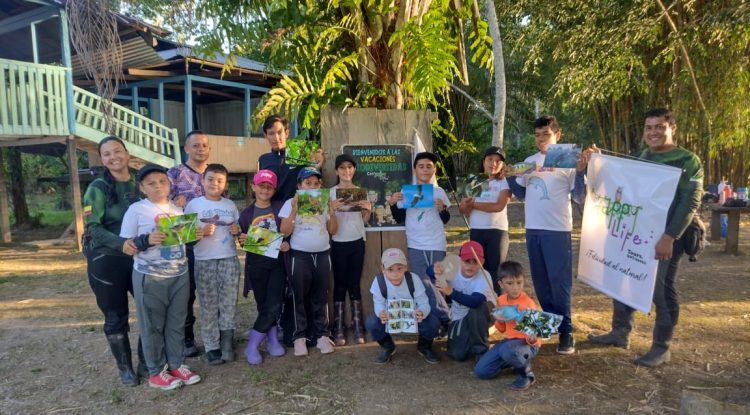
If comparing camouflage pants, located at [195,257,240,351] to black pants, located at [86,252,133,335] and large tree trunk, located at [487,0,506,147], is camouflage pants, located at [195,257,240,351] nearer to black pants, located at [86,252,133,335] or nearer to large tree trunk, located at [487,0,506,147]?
black pants, located at [86,252,133,335]

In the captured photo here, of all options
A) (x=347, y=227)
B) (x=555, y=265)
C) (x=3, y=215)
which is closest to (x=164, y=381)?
(x=347, y=227)

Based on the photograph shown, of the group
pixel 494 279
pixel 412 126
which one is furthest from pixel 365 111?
pixel 494 279

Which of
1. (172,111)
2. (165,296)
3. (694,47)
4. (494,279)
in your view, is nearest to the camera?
(165,296)

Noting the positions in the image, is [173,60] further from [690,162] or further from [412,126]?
[690,162]

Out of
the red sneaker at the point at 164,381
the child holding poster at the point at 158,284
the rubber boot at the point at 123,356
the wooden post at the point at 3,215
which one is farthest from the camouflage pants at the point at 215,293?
the wooden post at the point at 3,215

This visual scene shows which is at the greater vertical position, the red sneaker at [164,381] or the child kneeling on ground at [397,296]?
the child kneeling on ground at [397,296]

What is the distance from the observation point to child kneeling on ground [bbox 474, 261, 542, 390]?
3.45 metres

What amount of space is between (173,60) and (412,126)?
924cm

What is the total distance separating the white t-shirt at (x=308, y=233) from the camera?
407 centimetres

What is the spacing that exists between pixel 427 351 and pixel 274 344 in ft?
4.32

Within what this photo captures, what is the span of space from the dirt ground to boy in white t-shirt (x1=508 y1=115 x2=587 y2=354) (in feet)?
1.38

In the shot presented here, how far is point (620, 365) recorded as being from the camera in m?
3.80

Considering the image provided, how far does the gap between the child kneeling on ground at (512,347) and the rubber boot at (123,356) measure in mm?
2615

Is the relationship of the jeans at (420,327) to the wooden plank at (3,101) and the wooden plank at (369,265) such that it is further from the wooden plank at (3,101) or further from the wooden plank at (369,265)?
the wooden plank at (3,101)
